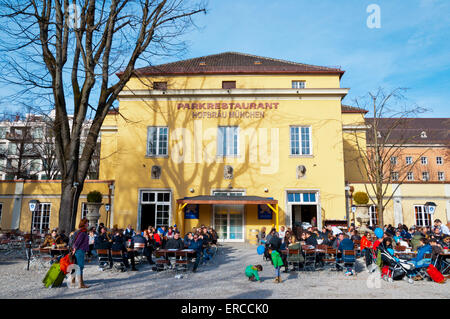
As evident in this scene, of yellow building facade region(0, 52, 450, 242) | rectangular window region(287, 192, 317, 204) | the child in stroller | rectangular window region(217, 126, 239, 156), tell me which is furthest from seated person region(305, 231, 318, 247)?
rectangular window region(217, 126, 239, 156)

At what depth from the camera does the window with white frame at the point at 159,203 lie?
19734 millimetres

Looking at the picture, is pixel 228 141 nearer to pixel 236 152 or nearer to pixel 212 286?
pixel 236 152

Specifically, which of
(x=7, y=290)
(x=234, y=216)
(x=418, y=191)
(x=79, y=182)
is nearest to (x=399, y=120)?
(x=418, y=191)

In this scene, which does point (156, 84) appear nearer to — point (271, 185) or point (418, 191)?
point (271, 185)

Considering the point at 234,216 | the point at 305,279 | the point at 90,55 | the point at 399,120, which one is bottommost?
the point at 305,279

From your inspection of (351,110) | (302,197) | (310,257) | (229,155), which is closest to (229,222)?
(229,155)

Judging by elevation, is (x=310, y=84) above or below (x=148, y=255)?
above

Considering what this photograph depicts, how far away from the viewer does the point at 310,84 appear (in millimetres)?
21094

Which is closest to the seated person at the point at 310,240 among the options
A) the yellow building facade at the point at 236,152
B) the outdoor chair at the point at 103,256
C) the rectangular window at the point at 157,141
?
the outdoor chair at the point at 103,256

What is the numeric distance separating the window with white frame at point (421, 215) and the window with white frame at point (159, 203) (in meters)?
15.2

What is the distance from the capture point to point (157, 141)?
20.2 metres

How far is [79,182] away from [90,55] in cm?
529

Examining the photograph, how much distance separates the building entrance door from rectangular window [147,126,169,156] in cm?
464

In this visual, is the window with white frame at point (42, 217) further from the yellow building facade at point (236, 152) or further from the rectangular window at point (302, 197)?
the rectangular window at point (302, 197)
